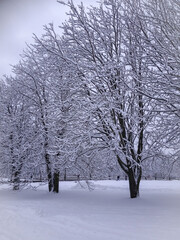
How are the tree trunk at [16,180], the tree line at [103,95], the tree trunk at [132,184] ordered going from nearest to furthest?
the tree line at [103,95], the tree trunk at [132,184], the tree trunk at [16,180]

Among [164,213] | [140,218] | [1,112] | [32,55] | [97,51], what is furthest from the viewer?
[1,112]

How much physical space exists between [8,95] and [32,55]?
4.50 metres

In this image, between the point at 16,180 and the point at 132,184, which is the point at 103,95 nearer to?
the point at 132,184

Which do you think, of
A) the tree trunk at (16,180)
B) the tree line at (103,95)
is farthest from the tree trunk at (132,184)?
the tree trunk at (16,180)

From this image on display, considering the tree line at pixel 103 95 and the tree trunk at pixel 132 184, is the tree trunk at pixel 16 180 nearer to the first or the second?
the tree line at pixel 103 95

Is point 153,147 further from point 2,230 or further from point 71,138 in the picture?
point 2,230

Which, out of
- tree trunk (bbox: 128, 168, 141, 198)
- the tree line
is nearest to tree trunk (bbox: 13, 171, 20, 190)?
the tree line

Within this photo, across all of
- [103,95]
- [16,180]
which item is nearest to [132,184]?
[103,95]

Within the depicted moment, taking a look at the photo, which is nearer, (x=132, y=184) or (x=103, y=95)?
(x=103, y=95)

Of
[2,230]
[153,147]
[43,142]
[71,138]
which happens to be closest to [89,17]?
[71,138]

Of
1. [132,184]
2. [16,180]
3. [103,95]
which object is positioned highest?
[103,95]

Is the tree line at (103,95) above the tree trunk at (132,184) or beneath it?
above

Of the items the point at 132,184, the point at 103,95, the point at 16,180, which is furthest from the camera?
the point at 16,180

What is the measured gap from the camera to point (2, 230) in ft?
17.6
